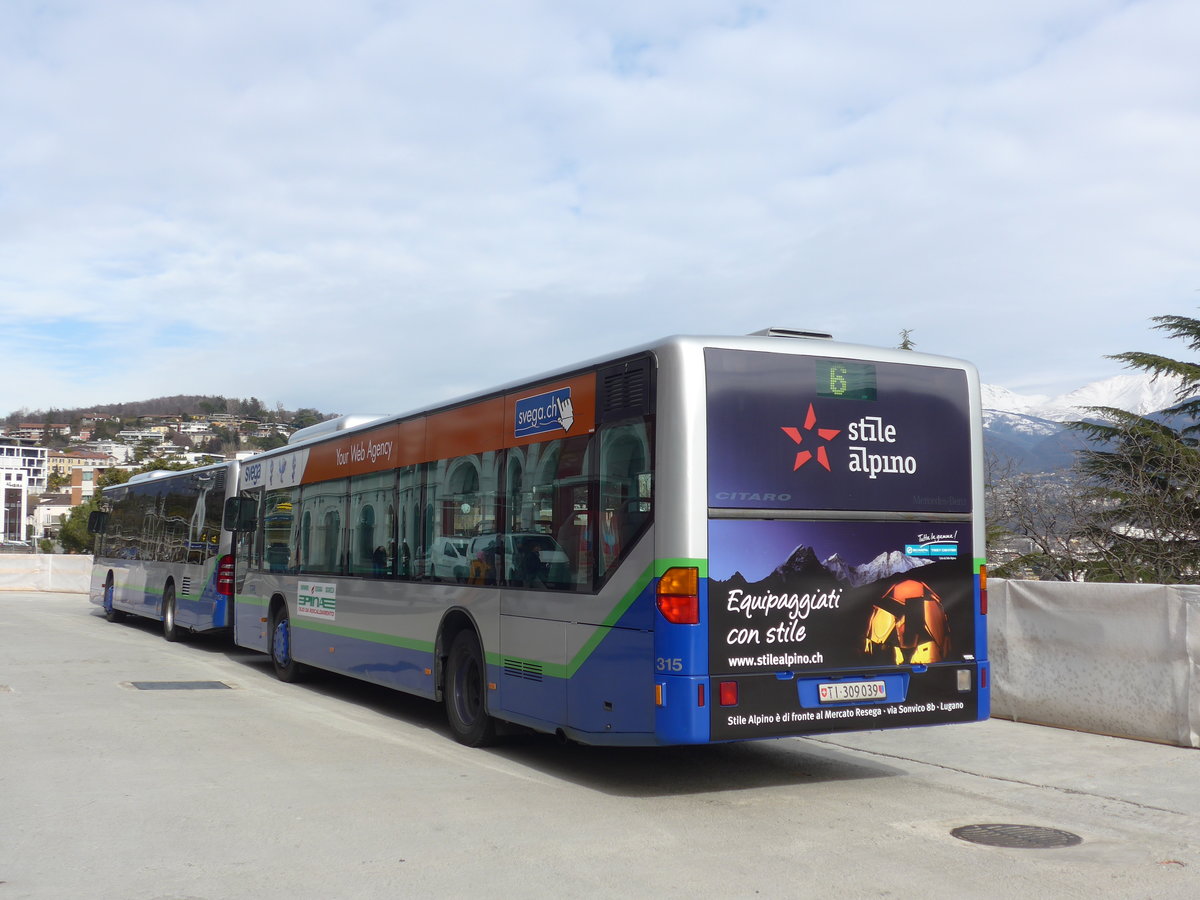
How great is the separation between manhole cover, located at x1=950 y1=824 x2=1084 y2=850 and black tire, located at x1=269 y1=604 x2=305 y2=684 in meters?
9.41

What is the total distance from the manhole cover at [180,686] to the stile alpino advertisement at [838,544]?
327 inches

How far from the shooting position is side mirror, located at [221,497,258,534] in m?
16.2

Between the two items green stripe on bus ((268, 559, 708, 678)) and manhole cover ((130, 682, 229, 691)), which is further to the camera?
manhole cover ((130, 682, 229, 691))

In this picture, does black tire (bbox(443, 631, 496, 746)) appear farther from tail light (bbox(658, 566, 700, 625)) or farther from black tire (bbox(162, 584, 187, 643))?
black tire (bbox(162, 584, 187, 643))

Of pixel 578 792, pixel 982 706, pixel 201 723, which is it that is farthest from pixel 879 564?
pixel 201 723

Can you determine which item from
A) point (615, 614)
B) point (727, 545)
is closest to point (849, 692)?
point (727, 545)

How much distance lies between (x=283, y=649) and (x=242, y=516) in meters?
2.31

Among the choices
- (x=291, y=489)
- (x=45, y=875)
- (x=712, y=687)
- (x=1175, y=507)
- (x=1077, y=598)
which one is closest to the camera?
(x=45, y=875)

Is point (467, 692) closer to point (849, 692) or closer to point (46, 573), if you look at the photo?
point (849, 692)

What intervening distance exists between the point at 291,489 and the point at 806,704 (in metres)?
8.93

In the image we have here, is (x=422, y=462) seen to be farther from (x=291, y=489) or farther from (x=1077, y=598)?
(x=1077, y=598)

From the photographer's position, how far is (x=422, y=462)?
11141mm

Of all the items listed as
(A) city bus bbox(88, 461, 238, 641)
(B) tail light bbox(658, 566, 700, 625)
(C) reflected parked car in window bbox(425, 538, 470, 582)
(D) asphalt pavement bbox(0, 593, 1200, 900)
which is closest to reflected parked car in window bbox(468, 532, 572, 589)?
(C) reflected parked car in window bbox(425, 538, 470, 582)

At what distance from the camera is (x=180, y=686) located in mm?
13906
